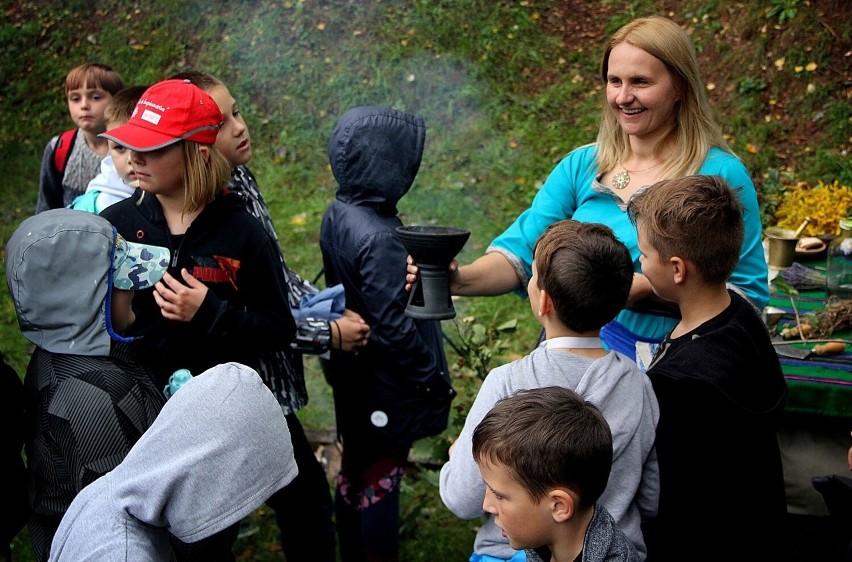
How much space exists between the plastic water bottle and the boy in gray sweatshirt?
200 cm

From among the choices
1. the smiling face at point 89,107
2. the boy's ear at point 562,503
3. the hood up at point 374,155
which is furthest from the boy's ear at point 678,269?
the smiling face at point 89,107

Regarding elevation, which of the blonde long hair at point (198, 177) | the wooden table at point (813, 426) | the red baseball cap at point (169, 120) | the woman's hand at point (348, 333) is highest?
the red baseball cap at point (169, 120)

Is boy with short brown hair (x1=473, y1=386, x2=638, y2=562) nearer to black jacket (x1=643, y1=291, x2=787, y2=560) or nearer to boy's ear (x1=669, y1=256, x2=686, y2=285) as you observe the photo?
black jacket (x1=643, y1=291, x2=787, y2=560)

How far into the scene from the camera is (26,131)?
28.6 feet

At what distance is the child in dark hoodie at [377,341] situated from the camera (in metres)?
3.35

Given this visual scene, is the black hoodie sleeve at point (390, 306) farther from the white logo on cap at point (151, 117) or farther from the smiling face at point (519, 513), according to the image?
the smiling face at point (519, 513)

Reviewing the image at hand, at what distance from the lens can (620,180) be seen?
2.97 meters

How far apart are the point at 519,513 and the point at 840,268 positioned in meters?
2.67

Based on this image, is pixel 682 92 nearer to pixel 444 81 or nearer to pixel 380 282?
pixel 380 282

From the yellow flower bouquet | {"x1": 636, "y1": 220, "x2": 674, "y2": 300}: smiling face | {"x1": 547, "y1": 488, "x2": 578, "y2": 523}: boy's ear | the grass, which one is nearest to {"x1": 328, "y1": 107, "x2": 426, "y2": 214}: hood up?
{"x1": 636, "y1": 220, "x2": 674, "y2": 300}: smiling face

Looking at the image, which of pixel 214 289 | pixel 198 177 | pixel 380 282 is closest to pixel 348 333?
pixel 380 282

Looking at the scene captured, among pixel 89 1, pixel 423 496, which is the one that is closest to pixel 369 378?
pixel 423 496

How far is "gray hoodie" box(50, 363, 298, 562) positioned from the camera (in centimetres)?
189

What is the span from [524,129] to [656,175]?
16.0 ft
